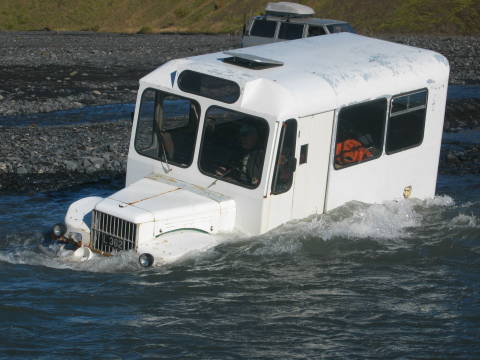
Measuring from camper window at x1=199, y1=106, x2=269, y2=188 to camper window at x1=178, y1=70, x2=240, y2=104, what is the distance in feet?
0.52

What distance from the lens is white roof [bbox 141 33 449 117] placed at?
33.2ft

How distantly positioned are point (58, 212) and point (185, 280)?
359 cm

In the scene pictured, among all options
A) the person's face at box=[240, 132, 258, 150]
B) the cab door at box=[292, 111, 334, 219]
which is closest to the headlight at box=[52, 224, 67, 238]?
the person's face at box=[240, 132, 258, 150]

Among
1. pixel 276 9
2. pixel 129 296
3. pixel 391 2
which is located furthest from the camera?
pixel 391 2

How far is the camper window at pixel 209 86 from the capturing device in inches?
402

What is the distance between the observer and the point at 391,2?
43844mm

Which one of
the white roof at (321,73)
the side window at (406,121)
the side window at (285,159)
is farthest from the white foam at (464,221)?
the side window at (285,159)

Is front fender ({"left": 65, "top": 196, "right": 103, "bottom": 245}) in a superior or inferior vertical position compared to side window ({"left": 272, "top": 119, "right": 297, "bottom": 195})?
inferior

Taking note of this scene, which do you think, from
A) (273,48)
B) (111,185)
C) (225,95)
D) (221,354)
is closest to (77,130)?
(111,185)

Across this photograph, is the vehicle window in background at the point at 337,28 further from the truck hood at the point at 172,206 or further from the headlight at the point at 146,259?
the headlight at the point at 146,259

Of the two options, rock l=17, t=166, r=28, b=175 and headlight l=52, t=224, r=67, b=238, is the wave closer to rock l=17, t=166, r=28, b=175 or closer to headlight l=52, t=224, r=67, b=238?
headlight l=52, t=224, r=67, b=238

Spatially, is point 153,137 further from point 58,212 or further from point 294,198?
point 58,212

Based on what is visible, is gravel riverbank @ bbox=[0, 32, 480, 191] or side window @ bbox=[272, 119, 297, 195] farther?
gravel riverbank @ bbox=[0, 32, 480, 191]

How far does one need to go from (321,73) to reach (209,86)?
56.2 inches
